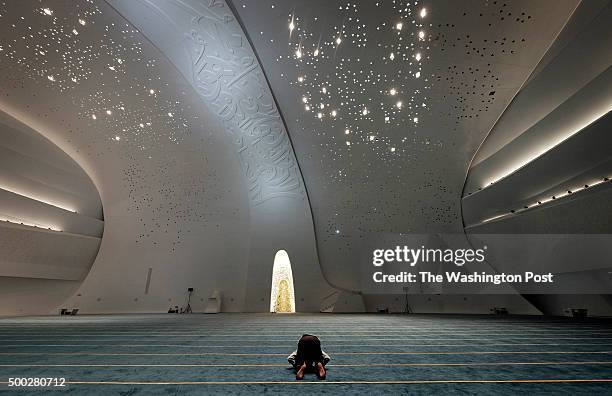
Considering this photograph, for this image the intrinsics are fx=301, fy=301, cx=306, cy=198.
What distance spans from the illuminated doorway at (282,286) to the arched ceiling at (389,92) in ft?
6.00

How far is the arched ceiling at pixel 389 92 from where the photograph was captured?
8.12 m

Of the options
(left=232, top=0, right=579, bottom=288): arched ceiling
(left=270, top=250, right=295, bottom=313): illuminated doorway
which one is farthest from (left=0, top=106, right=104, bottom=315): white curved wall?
(left=232, top=0, right=579, bottom=288): arched ceiling

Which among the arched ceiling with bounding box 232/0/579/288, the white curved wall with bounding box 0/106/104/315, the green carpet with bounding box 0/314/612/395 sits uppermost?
the arched ceiling with bounding box 232/0/579/288

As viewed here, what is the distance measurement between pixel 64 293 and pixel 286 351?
48.4 ft

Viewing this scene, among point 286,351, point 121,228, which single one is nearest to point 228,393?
point 286,351

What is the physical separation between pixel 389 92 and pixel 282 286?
938cm

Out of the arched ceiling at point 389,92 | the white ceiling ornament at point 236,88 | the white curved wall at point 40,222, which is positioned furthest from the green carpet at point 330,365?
the white curved wall at point 40,222

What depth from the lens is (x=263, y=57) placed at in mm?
9516

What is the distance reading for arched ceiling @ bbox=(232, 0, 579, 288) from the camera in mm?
8117

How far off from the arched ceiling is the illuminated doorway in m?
1.83

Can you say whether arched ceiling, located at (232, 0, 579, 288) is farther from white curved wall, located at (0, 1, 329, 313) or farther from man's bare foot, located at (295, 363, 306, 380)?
man's bare foot, located at (295, 363, 306, 380)

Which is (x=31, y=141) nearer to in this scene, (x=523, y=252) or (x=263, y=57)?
(x=263, y=57)

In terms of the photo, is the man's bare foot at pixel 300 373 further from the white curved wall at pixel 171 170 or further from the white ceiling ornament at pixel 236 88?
the white curved wall at pixel 171 170

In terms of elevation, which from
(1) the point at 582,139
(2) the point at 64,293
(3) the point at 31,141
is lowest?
(2) the point at 64,293
